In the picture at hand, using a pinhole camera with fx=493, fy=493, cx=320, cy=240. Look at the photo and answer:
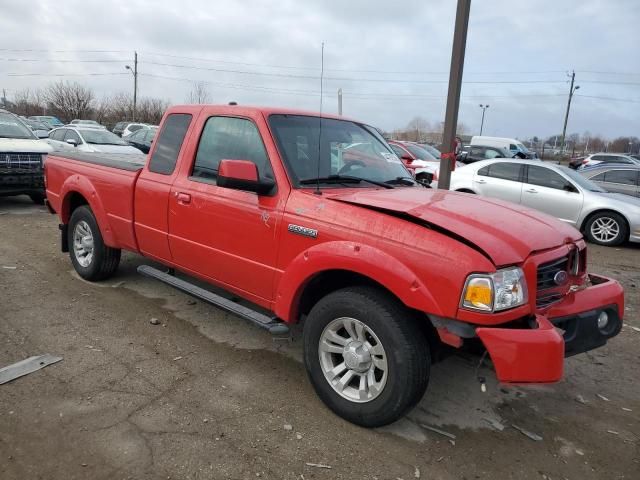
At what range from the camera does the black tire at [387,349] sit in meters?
2.75

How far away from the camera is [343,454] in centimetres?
279

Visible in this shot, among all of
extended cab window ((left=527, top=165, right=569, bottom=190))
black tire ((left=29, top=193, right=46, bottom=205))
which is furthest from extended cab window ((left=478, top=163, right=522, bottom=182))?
black tire ((left=29, top=193, right=46, bottom=205))

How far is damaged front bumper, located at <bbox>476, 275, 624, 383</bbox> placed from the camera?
8.13 feet

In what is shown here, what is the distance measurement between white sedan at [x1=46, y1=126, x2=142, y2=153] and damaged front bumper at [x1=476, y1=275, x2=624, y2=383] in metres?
12.2

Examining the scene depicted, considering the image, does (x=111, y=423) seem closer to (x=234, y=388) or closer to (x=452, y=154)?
(x=234, y=388)

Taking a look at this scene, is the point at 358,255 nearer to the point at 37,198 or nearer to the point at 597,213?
the point at 597,213

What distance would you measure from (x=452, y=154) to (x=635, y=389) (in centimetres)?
473

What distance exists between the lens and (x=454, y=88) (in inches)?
300

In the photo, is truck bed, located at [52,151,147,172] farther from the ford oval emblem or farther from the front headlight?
the ford oval emblem

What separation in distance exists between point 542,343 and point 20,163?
9.67 m

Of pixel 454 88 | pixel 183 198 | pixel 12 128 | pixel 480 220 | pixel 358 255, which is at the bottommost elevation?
pixel 358 255

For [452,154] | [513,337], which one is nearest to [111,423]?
[513,337]

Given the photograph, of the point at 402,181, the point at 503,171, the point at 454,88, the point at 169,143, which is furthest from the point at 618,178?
the point at 169,143

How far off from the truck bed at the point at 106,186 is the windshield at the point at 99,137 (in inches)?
343
